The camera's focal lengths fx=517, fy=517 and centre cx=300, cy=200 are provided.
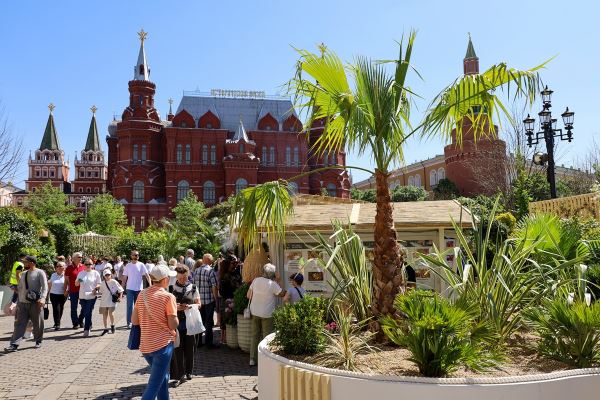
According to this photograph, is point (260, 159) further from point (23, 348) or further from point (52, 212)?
point (23, 348)

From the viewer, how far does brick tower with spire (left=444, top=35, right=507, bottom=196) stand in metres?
25.4

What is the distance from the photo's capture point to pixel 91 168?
88.2m

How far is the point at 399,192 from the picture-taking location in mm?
58969

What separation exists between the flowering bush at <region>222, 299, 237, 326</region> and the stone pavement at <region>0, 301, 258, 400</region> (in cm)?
50

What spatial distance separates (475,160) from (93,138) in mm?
75285

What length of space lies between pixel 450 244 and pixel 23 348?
8048 millimetres

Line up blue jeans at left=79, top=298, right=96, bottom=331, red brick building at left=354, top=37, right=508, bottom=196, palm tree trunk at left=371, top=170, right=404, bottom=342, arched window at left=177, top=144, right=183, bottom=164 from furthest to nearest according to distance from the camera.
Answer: arched window at left=177, top=144, right=183, bottom=164 < red brick building at left=354, top=37, right=508, bottom=196 < blue jeans at left=79, top=298, right=96, bottom=331 < palm tree trunk at left=371, top=170, right=404, bottom=342

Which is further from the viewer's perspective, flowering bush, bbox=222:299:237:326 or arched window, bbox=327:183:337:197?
arched window, bbox=327:183:337:197

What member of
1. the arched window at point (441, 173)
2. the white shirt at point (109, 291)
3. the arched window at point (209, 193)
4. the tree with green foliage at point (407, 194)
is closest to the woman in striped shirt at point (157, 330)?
the white shirt at point (109, 291)

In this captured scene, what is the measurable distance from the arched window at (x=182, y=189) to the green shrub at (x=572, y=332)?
5540cm

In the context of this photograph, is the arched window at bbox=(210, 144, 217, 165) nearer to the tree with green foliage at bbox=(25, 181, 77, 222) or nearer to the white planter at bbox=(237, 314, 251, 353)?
the tree with green foliage at bbox=(25, 181, 77, 222)

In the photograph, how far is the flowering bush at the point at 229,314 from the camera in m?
9.10

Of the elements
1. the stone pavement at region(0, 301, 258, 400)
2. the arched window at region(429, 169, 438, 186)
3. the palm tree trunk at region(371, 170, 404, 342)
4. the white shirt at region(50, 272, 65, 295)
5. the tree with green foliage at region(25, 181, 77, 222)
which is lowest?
the stone pavement at region(0, 301, 258, 400)

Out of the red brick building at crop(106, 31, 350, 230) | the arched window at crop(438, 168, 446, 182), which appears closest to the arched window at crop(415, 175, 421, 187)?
the arched window at crop(438, 168, 446, 182)
